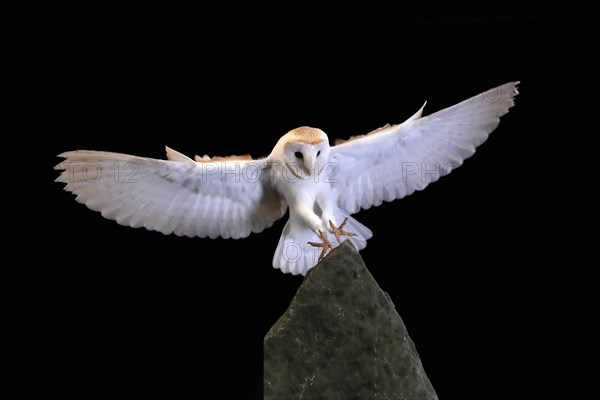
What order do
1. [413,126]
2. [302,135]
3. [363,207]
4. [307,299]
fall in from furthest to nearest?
[363,207]
[413,126]
[302,135]
[307,299]

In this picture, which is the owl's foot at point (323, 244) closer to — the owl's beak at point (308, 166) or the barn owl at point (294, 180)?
the barn owl at point (294, 180)

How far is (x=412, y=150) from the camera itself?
8.65ft

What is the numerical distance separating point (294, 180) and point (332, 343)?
0.51 m

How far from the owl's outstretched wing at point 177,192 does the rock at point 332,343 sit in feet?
1.58

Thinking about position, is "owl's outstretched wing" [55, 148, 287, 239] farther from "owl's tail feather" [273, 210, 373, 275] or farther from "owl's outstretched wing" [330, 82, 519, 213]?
"owl's outstretched wing" [330, 82, 519, 213]

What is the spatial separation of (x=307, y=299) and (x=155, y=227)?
2.03 ft

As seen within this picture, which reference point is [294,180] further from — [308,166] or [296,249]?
[296,249]

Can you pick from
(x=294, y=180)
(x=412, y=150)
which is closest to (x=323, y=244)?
(x=294, y=180)

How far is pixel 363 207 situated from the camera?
2729 mm

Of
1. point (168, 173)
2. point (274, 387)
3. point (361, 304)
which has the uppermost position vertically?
point (168, 173)

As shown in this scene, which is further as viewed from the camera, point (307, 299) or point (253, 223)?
point (253, 223)

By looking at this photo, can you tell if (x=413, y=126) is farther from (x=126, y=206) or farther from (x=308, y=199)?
(x=126, y=206)

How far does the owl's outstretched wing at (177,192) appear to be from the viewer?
241 cm

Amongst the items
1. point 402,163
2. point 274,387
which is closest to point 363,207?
point 402,163
